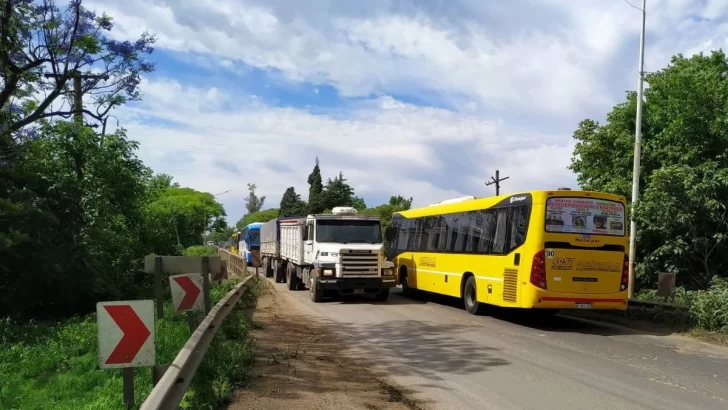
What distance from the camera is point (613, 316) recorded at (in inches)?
580

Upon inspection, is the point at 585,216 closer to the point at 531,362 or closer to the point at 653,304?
the point at 653,304

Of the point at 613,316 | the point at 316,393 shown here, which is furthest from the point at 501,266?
the point at 316,393

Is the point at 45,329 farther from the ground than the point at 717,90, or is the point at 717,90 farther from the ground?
the point at 717,90

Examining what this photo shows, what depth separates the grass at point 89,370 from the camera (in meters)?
6.38

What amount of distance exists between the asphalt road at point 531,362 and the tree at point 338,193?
63.8 metres

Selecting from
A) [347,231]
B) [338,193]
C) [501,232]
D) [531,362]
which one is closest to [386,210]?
[338,193]

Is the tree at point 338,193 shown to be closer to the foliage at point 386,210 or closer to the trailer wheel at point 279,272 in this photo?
the foliage at point 386,210

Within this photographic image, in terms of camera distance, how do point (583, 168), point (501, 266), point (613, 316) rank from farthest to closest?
point (583, 168), point (613, 316), point (501, 266)

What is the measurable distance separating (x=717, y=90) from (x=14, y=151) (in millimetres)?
19587

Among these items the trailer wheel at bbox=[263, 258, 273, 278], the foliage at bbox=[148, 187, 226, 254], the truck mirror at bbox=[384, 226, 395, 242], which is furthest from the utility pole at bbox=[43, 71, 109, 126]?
the foliage at bbox=[148, 187, 226, 254]

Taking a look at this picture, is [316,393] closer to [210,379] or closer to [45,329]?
[210,379]

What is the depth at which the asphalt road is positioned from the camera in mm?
6922

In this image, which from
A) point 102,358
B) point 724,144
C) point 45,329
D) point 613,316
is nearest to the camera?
point 102,358

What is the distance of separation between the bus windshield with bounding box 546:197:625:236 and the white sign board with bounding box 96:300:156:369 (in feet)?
30.9
